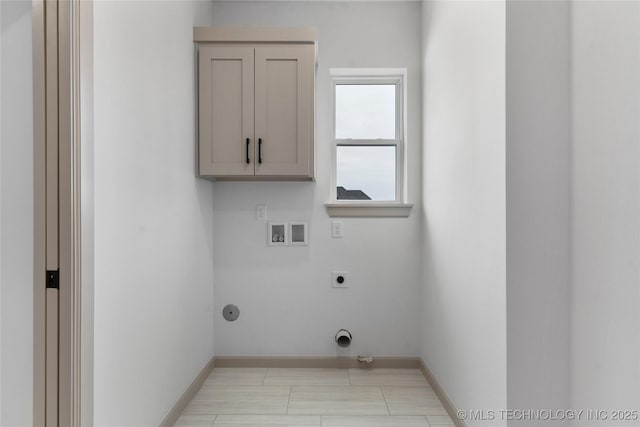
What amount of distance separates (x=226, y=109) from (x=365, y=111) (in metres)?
1.06

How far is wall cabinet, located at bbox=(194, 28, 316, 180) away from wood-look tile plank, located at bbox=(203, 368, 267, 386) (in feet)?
4.41

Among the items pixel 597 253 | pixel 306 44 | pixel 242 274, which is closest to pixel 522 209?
pixel 597 253

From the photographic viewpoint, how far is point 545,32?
1.55 m

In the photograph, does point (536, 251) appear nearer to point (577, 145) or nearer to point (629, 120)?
point (577, 145)

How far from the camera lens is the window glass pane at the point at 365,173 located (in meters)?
3.11

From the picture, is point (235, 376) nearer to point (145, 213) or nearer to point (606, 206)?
point (145, 213)

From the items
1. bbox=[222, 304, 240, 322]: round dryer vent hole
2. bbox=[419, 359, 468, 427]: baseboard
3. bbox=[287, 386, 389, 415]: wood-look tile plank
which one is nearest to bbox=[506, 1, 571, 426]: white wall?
bbox=[419, 359, 468, 427]: baseboard

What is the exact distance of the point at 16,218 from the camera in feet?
4.22

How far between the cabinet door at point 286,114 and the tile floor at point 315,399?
1.35 metres

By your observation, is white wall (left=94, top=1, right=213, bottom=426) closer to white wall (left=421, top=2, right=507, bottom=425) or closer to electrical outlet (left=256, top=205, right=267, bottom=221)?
electrical outlet (left=256, top=205, right=267, bottom=221)

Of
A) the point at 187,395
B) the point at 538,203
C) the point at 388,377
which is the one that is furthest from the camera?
the point at 388,377

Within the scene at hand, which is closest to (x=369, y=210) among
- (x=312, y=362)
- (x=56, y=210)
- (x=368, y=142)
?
(x=368, y=142)

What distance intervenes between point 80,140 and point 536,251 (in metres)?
1.63

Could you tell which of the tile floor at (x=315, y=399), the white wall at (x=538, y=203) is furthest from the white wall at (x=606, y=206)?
the tile floor at (x=315, y=399)
